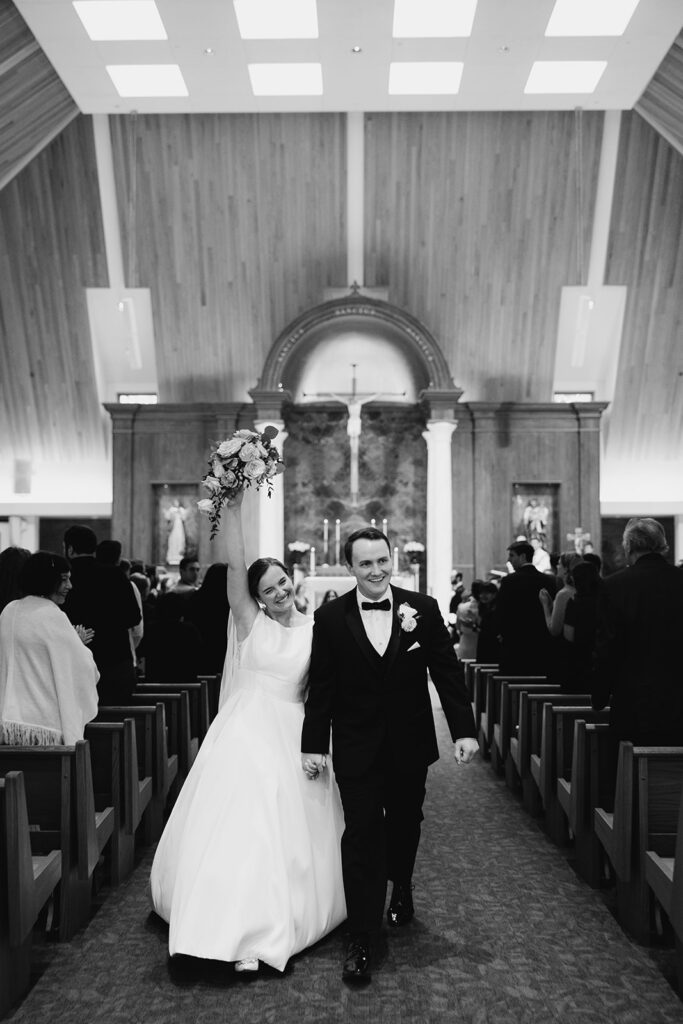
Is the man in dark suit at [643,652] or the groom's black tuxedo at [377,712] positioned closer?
the groom's black tuxedo at [377,712]

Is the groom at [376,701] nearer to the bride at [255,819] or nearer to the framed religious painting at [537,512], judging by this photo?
the bride at [255,819]

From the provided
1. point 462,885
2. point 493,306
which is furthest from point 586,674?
point 493,306

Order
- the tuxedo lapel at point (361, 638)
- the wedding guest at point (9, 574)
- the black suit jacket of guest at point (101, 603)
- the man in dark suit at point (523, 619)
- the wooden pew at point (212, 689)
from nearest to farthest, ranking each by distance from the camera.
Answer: the tuxedo lapel at point (361, 638) → the wedding guest at point (9, 574) → the black suit jacket of guest at point (101, 603) → the wooden pew at point (212, 689) → the man in dark suit at point (523, 619)

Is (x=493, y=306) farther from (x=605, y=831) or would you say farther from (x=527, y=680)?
(x=605, y=831)

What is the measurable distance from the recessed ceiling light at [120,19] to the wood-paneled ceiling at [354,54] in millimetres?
110

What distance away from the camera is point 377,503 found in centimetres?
1603

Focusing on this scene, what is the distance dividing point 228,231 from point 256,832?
1226 cm

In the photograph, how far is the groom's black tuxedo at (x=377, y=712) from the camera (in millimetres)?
3646

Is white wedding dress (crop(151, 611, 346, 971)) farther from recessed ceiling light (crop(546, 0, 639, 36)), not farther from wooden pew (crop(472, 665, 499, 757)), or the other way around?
recessed ceiling light (crop(546, 0, 639, 36))

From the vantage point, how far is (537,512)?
15.3m

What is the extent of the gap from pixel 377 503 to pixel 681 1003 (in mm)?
12885

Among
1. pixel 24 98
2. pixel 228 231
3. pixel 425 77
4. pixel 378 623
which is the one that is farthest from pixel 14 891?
pixel 228 231

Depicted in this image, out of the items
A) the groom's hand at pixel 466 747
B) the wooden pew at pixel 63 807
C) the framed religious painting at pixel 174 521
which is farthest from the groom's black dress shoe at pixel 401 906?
the framed religious painting at pixel 174 521

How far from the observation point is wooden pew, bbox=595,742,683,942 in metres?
3.75
